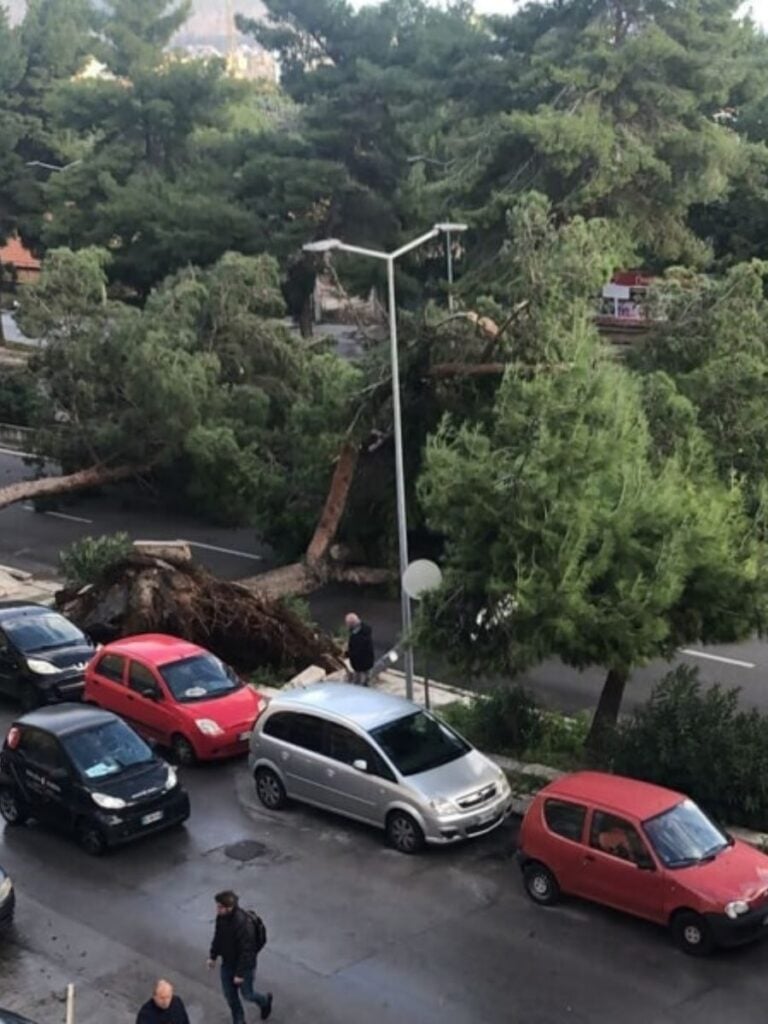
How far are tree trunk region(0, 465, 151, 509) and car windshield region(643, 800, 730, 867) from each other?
20.3 m

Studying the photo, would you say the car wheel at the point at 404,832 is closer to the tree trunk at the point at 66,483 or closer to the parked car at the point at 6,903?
the parked car at the point at 6,903

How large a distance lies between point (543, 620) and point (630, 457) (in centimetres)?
226

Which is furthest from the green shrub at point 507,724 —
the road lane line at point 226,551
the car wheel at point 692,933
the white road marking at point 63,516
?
the white road marking at point 63,516

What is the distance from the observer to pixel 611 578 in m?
16.0

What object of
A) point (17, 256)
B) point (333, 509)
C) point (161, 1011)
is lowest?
point (161, 1011)

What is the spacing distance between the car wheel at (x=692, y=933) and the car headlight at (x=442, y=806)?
3.11 metres

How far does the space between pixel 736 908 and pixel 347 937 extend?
3.83 meters

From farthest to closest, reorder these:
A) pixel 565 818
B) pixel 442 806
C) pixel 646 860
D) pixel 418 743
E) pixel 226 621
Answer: pixel 226 621, pixel 418 743, pixel 442 806, pixel 565 818, pixel 646 860

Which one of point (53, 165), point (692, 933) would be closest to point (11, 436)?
point (53, 165)

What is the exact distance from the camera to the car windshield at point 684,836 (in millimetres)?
13492

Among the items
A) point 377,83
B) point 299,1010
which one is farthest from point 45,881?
Answer: point 377,83

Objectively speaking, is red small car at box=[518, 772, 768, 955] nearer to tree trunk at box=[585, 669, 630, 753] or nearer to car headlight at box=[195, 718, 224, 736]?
tree trunk at box=[585, 669, 630, 753]

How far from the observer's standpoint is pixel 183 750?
1891 centimetres

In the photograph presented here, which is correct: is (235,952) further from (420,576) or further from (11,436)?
(11,436)
